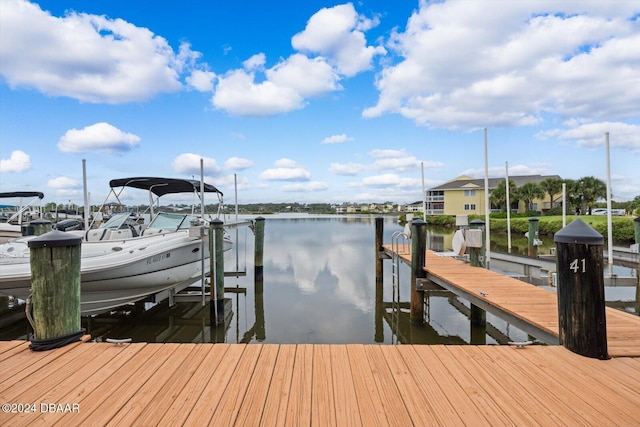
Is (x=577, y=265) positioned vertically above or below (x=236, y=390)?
above

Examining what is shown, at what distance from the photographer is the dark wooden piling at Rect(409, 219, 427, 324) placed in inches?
298

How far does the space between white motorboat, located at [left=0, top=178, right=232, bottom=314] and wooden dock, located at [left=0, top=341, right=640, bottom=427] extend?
3.67 metres

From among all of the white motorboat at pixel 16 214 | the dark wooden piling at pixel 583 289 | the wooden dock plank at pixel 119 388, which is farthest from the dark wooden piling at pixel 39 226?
the dark wooden piling at pixel 583 289

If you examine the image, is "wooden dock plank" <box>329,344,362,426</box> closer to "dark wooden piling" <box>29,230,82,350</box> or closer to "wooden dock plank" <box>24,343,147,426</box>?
"wooden dock plank" <box>24,343,147,426</box>

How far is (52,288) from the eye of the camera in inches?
131

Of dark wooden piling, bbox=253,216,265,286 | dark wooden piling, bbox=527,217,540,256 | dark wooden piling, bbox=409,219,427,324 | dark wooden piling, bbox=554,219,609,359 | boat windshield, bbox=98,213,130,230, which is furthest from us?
dark wooden piling, bbox=527,217,540,256

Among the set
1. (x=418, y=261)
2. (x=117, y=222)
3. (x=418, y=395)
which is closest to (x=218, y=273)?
(x=117, y=222)

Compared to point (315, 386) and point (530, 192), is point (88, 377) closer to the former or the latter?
point (315, 386)

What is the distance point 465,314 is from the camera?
8.75 meters

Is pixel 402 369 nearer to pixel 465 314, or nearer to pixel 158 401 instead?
pixel 158 401

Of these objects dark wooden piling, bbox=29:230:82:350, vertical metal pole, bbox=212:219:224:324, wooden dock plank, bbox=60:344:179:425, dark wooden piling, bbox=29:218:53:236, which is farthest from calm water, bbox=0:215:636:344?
wooden dock plank, bbox=60:344:179:425

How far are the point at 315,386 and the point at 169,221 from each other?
9.03 meters

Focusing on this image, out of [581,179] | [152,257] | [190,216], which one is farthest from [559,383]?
[581,179]

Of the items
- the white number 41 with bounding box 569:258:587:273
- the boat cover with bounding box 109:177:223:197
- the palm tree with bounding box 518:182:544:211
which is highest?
the palm tree with bounding box 518:182:544:211
